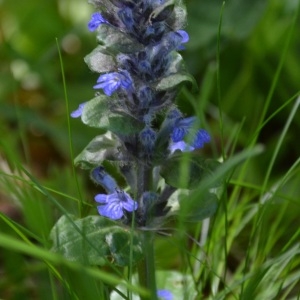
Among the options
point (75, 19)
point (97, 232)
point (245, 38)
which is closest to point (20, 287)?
point (97, 232)

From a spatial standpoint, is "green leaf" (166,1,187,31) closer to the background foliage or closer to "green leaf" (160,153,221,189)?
"green leaf" (160,153,221,189)

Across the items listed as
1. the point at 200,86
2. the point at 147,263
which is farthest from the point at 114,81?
the point at 200,86

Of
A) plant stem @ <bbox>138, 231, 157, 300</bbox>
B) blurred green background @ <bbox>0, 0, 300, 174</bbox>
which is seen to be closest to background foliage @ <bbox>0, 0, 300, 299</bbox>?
blurred green background @ <bbox>0, 0, 300, 174</bbox>

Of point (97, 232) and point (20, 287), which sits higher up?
point (97, 232)

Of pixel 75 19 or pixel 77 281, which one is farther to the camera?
pixel 75 19

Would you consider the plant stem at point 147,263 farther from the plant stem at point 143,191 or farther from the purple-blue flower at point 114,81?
the purple-blue flower at point 114,81

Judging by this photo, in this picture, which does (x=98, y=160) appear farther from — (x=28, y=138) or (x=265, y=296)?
(x=28, y=138)
